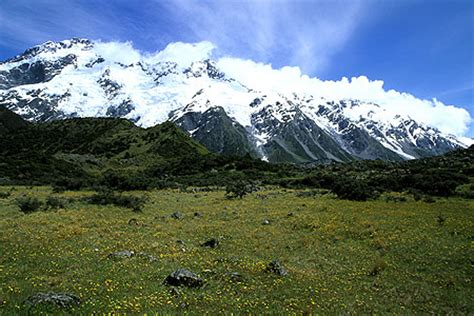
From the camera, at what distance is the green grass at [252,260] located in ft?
47.2

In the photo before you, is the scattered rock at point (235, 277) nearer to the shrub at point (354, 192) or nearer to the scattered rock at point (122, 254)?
the scattered rock at point (122, 254)

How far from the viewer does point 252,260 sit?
66.2 feet

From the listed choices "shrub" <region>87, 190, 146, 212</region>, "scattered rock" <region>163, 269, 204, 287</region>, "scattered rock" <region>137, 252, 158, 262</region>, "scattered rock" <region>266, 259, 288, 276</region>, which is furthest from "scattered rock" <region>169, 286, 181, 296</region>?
"shrub" <region>87, 190, 146, 212</region>

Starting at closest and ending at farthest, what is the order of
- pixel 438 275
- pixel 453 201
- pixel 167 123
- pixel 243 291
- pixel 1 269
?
pixel 243 291 < pixel 1 269 < pixel 438 275 < pixel 453 201 < pixel 167 123

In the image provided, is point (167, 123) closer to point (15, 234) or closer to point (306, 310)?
point (15, 234)

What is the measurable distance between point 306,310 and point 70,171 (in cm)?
9952

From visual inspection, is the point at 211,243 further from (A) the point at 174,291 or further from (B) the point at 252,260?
(A) the point at 174,291

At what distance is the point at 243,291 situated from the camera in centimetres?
1551

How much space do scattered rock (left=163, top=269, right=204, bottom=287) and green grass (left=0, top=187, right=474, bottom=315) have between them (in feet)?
1.58

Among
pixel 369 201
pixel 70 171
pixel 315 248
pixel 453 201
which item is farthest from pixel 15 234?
pixel 70 171

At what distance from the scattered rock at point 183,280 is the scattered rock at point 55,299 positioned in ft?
12.5

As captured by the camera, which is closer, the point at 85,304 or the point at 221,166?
the point at 85,304

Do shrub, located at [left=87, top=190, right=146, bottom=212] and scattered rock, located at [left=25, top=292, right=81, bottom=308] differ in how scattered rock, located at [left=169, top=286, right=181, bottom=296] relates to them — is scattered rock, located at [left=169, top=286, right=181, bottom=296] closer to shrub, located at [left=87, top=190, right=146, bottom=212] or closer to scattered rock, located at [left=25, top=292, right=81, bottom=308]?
scattered rock, located at [left=25, top=292, right=81, bottom=308]

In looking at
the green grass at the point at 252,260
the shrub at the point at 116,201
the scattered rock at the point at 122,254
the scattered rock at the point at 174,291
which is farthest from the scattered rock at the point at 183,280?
the shrub at the point at 116,201
